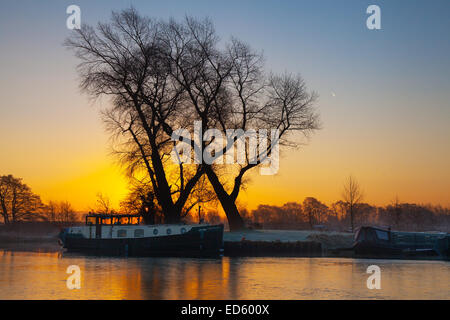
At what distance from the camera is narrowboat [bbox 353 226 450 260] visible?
132ft

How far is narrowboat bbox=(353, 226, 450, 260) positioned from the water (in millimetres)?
6374

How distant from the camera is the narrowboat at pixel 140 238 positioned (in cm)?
4038

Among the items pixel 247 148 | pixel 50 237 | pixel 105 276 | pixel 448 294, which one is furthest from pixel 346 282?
pixel 50 237

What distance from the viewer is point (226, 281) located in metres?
24.1

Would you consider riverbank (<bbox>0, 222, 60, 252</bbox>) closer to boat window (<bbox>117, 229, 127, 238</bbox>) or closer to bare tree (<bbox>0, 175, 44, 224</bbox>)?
bare tree (<bbox>0, 175, 44, 224</bbox>)

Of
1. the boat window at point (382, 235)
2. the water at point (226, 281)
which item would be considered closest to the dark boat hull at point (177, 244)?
the water at point (226, 281)

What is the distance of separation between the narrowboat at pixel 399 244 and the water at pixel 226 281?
6.37 metres

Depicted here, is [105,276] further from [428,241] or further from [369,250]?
[428,241]

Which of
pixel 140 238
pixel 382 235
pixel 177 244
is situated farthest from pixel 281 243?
pixel 140 238

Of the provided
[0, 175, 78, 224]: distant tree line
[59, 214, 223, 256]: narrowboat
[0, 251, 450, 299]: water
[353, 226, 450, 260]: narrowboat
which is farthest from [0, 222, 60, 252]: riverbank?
[353, 226, 450, 260]: narrowboat

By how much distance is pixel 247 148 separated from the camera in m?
48.7

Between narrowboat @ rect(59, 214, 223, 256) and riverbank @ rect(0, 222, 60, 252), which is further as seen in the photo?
riverbank @ rect(0, 222, 60, 252)
